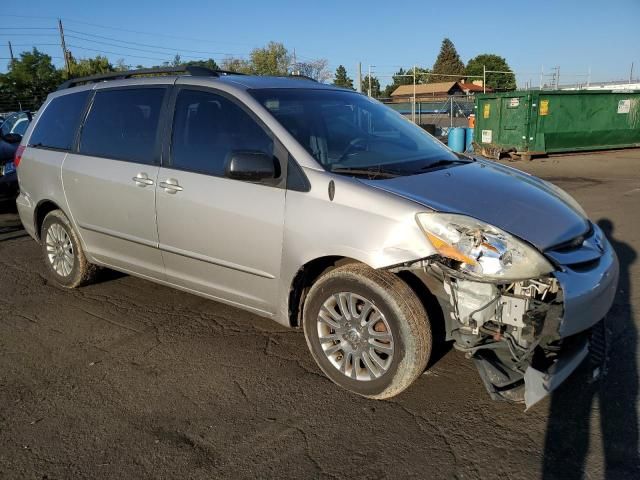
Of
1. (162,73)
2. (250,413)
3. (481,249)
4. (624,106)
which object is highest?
(162,73)

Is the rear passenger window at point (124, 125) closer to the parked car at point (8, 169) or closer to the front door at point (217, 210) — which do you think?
the front door at point (217, 210)

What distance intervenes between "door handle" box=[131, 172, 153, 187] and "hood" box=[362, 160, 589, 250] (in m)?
1.77

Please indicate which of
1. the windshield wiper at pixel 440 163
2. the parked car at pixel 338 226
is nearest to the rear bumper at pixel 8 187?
the parked car at pixel 338 226

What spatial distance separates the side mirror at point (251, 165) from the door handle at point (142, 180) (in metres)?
0.93

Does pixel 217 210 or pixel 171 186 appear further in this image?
pixel 171 186

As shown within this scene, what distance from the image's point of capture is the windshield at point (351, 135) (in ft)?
11.1

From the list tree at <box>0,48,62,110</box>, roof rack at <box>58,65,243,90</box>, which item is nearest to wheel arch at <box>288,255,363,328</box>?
roof rack at <box>58,65,243,90</box>

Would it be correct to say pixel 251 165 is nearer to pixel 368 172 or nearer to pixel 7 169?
pixel 368 172

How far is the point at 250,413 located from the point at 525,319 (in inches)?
61.7

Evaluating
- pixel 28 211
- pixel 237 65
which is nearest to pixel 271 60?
pixel 237 65

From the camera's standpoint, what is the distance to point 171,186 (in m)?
3.74

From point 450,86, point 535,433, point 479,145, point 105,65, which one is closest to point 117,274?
point 535,433

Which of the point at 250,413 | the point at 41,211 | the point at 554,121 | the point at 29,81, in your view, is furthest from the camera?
the point at 29,81

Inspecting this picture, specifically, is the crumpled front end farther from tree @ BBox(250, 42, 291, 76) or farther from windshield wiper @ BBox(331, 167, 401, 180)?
tree @ BBox(250, 42, 291, 76)
